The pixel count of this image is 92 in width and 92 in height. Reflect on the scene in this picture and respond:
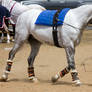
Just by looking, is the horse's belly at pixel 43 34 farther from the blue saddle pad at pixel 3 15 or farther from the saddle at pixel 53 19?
the blue saddle pad at pixel 3 15

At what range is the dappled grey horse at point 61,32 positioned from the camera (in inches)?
301

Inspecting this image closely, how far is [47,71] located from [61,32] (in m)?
2.01

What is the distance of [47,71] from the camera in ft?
31.2

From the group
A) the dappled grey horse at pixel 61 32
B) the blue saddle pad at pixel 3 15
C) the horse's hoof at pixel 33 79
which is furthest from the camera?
the blue saddle pad at pixel 3 15

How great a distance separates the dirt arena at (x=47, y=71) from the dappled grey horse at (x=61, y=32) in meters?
0.24

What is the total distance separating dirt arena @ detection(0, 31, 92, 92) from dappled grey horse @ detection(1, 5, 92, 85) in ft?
0.77

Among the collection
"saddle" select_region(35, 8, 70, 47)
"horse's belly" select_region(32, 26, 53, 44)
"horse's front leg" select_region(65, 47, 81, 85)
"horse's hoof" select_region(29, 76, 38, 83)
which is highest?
"saddle" select_region(35, 8, 70, 47)

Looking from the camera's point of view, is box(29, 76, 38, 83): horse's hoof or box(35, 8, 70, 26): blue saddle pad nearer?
box(35, 8, 70, 26): blue saddle pad

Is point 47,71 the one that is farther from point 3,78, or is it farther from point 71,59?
point 71,59

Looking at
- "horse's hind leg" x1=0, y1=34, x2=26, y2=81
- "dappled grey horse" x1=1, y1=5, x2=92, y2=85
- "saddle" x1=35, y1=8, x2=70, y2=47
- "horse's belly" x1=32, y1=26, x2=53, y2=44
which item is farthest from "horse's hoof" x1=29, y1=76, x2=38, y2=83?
"saddle" x1=35, y1=8, x2=70, y2=47

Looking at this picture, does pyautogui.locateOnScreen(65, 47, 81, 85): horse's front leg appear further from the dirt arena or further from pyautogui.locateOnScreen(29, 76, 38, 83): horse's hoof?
pyautogui.locateOnScreen(29, 76, 38, 83): horse's hoof

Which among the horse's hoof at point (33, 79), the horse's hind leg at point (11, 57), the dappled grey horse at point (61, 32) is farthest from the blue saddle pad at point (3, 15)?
the horse's hoof at point (33, 79)

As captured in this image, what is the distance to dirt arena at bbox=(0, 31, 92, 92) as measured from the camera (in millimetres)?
7646

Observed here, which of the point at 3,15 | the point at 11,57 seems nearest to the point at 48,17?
the point at 11,57
